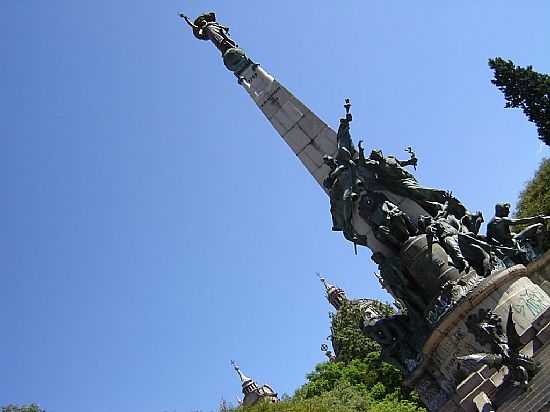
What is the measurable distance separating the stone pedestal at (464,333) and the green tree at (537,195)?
1629 cm

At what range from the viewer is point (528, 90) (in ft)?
92.7

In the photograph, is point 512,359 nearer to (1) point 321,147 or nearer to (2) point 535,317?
(2) point 535,317

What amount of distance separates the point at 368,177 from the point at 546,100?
16.1 m

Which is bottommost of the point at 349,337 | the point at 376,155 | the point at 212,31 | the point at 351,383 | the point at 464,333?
the point at 464,333

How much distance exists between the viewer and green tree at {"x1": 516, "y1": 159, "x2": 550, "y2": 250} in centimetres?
2867

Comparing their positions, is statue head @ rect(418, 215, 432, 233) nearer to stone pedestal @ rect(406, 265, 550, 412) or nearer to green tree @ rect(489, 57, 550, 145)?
stone pedestal @ rect(406, 265, 550, 412)

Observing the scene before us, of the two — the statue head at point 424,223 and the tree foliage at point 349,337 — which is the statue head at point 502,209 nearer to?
the statue head at point 424,223

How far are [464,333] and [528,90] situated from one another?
63.1 ft

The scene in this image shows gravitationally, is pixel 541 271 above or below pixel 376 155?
below

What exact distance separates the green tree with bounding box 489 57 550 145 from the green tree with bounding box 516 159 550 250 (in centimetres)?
305

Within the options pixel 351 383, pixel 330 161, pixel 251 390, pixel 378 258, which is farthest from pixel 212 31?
pixel 251 390

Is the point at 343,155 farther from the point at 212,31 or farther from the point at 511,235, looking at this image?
the point at 212,31

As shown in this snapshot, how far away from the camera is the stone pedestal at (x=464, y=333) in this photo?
11992 millimetres

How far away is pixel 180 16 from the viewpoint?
80.9ft
